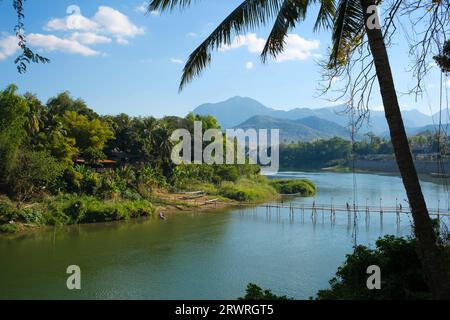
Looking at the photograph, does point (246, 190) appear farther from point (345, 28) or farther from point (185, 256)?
point (345, 28)

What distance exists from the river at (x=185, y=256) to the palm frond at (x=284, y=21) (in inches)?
345

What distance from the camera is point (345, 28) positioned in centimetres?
588

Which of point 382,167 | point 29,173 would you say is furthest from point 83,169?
point 382,167

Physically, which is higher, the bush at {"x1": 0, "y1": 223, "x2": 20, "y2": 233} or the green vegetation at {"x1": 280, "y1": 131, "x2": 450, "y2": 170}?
the green vegetation at {"x1": 280, "y1": 131, "x2": 450, "y2": 170}

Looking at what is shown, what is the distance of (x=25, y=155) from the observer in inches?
996

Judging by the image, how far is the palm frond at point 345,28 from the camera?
561 centimetres

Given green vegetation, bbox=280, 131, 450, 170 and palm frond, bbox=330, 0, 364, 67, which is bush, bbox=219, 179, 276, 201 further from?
green vegetation, bbox=280, 131, 450, 170

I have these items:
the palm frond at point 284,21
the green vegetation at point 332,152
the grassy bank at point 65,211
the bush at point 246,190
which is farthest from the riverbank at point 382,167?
the palm frond at point 284,21

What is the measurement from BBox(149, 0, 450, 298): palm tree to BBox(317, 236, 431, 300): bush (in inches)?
76.4

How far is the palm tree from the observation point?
4516 millimetres

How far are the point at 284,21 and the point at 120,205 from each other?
2372 centimetres

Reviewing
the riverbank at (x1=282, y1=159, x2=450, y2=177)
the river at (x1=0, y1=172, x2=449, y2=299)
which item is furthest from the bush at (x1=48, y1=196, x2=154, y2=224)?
the riverbank at (x1=282, y1=159, x2=450, y2=177)

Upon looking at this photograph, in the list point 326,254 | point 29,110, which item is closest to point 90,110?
point 29,110

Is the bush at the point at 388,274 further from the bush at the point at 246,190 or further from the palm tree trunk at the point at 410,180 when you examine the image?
the bush at the point at 246,190
